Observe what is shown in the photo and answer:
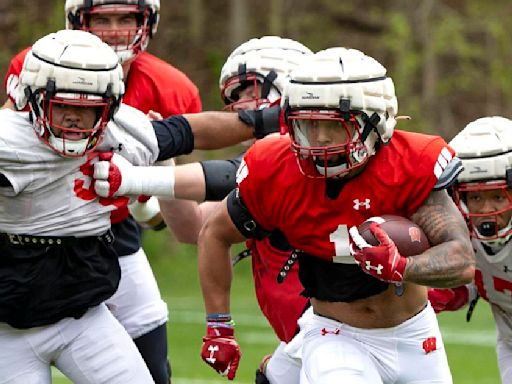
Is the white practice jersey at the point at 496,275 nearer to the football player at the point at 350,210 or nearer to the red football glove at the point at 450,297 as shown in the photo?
the red football glove at the point at 450,297

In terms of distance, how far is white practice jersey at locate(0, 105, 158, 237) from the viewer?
502 centimetres

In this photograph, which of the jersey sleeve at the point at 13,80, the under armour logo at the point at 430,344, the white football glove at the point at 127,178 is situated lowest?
the under armour logo at the point at 430,344

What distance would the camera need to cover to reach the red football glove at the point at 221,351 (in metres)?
5.26

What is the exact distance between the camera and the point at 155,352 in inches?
244

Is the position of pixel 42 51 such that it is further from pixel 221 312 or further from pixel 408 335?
pixel 408 335

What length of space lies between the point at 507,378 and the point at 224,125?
1705 mm

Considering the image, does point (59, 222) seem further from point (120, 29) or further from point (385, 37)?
point (385, 37)

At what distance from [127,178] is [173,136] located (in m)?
0.40

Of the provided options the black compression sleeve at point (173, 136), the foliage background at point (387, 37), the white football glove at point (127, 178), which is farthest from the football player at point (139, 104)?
the foliage background at point (387, 37)

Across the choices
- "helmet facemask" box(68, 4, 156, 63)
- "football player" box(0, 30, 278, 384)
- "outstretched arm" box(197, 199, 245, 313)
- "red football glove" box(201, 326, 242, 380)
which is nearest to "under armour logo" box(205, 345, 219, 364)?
"red football glove" box(201, 326, 242, 380)

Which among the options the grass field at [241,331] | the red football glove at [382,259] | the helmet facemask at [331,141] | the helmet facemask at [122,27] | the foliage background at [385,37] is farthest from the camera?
the foliage background at [385,37]

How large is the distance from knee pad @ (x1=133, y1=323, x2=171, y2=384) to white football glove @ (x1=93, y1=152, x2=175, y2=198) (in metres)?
1.02

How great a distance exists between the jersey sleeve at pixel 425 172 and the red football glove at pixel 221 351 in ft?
3.01

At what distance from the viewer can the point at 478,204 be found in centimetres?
590
